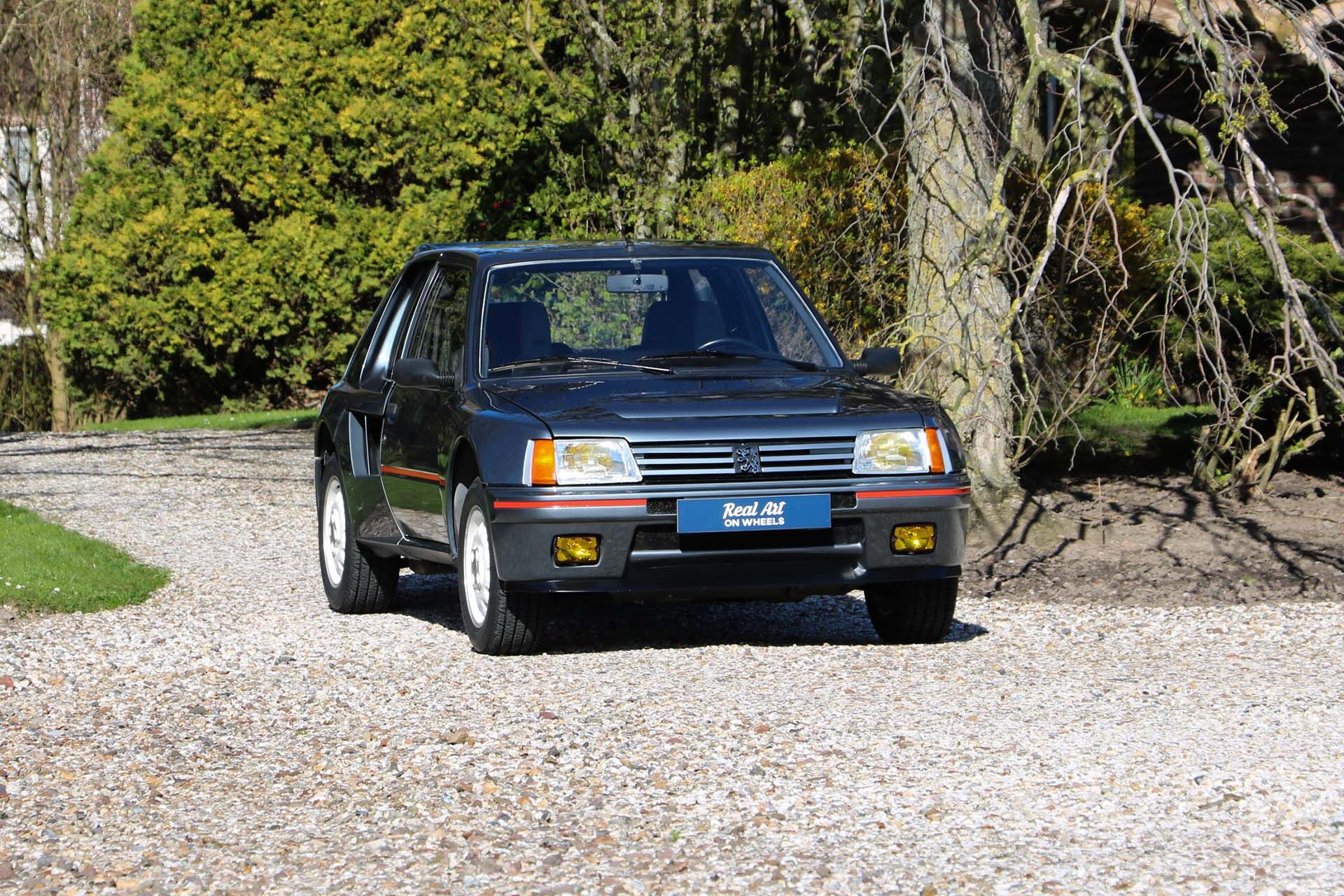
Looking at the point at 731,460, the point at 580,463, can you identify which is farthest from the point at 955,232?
the point at 580,463

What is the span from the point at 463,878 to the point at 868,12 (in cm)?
1345

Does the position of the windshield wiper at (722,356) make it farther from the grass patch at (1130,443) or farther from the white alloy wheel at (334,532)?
the grass patch at (1130,443)

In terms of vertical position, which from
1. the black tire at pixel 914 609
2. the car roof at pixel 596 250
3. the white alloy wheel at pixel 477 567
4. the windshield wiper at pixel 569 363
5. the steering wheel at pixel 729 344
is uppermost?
the car roof at pixel 596 250

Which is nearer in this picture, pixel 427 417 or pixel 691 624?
pixel 427 417

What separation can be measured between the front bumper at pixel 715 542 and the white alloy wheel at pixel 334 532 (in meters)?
2.63

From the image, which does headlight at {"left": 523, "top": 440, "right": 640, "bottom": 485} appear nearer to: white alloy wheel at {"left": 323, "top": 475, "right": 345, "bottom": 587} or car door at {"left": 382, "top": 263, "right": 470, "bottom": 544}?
car door at {"left": 382, "top": 263, "right": 470, "bottom": 544}

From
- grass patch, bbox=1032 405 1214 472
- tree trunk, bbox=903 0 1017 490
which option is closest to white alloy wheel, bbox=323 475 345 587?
tree trunk, bbox=903 0 1017 490

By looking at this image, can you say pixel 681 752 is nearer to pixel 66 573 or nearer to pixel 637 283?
pixel 637 283

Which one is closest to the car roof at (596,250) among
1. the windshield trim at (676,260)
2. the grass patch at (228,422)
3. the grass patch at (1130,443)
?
the windshield trim at (676,260)

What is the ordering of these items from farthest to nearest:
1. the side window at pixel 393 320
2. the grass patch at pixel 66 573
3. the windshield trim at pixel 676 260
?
the grass patch at pixel 66 573, the side window at pixel 393 320, the windshield trim at pixel 676 260

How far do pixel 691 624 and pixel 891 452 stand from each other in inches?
72.7

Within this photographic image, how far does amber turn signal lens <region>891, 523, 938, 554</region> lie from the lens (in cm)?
792

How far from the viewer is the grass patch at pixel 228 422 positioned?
72.8ft

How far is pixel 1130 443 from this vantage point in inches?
592
